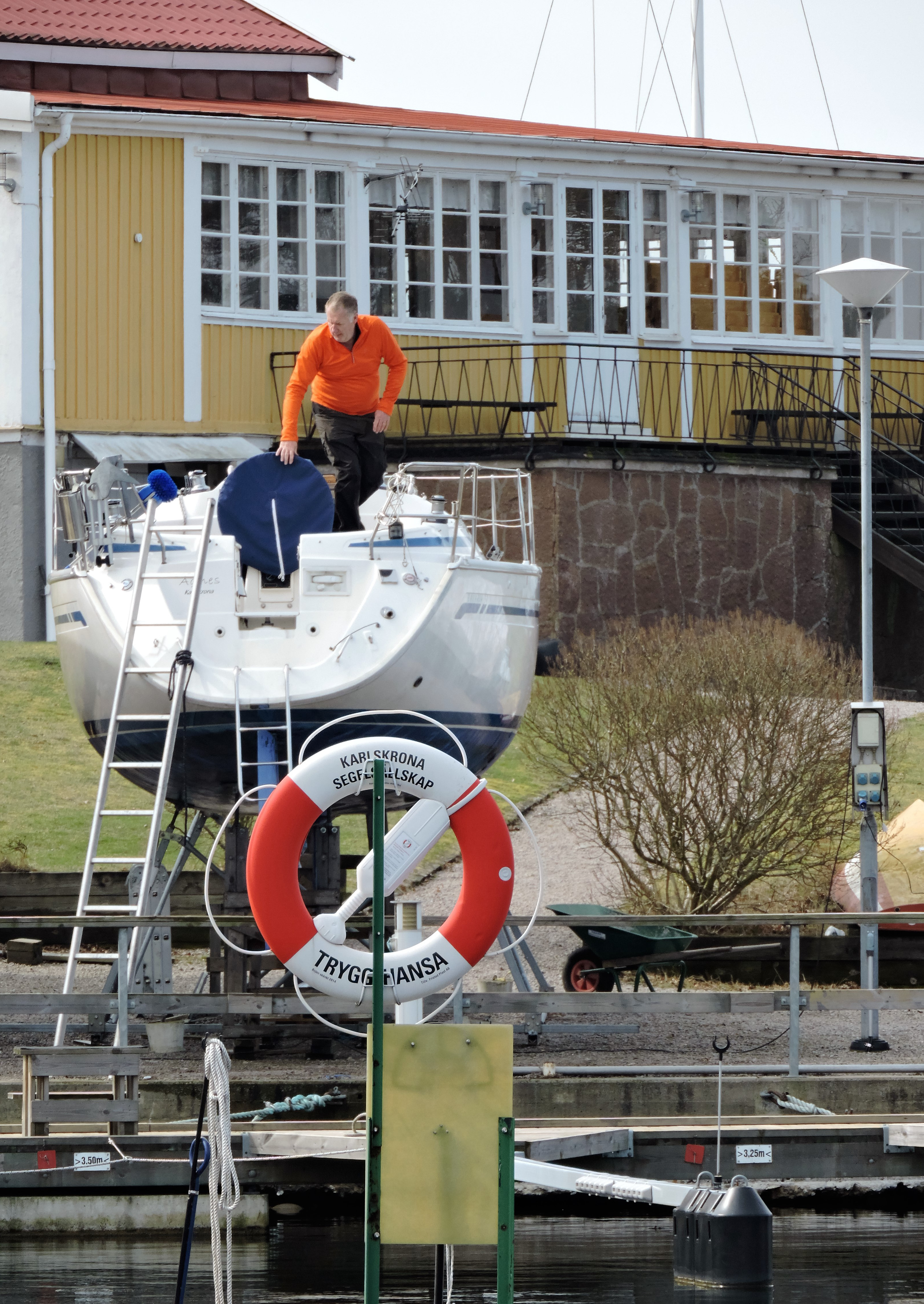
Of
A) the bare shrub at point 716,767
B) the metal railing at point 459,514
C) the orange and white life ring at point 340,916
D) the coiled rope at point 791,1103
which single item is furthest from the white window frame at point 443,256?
the orange and white life ring at point 340,916

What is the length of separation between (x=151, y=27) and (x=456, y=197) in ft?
16.2

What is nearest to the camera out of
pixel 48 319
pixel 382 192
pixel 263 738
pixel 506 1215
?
pixel 506 1215

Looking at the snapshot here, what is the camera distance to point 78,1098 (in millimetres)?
10133

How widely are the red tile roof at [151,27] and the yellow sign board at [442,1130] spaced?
20.9m

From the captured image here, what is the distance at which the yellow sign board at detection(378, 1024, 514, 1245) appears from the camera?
7.04m

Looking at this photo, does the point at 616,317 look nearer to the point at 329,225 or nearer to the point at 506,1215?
the point at 329,225

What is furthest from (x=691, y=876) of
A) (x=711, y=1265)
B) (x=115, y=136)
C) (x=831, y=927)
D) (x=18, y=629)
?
(x=115, y=136)

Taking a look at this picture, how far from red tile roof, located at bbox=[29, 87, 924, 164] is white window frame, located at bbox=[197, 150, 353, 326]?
0.49 m

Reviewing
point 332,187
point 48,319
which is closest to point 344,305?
point 48,319

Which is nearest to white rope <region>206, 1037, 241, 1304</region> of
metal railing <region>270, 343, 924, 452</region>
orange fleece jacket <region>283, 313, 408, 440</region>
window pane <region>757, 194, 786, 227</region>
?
orange fleece jacket <region>283, 313, 408, 440</region>

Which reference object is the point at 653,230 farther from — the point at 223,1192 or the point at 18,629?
the point at 223,1192

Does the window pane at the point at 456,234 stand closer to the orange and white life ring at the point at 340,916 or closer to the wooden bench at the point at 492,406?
the wooden bench at the point at 492,406

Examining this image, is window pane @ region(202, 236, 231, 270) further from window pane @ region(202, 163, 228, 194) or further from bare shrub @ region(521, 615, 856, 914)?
bare shrub @ region(521, 615, 856, 914)

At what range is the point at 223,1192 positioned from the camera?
27.5 ft
